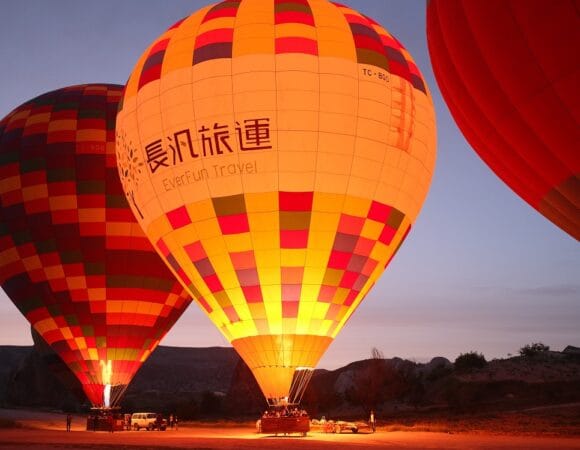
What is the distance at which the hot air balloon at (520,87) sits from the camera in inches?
331

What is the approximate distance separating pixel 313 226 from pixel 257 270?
1617 mm

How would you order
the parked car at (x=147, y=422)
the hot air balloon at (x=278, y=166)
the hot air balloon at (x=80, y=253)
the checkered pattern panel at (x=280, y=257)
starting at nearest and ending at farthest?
the hot air balloon at (x=278, y=166) → the checkered pattern panel at (x=280, y=257) → the hot air balloon at (x=80, y=253) → the parked car at (x=147, y=422)

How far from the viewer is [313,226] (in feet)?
54.6

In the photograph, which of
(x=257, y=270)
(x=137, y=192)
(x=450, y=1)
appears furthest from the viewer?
(x=137, y=192)

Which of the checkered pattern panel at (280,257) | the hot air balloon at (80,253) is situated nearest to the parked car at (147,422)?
the hot air balloon at (80,253)

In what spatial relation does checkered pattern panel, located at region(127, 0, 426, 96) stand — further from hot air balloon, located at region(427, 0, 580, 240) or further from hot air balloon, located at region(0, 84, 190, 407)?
hot air balloon, located at region(427, 0, 580, 240)

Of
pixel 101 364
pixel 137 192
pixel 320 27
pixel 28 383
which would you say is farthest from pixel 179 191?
pixel 28 383

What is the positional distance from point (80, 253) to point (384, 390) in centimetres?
2498

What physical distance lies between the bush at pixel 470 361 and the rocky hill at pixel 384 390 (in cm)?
71

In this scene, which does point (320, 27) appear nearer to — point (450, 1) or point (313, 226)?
point (313, 226)

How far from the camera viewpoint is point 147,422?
2422 cm

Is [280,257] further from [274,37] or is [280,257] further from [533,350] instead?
[533,350]

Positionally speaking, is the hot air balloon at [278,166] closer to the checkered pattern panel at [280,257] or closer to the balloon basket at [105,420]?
the checkered pattern panel at [280,257]

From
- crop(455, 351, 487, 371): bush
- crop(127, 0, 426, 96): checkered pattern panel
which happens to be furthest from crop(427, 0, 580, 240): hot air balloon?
crop(455, 351, 487, 371): bush
